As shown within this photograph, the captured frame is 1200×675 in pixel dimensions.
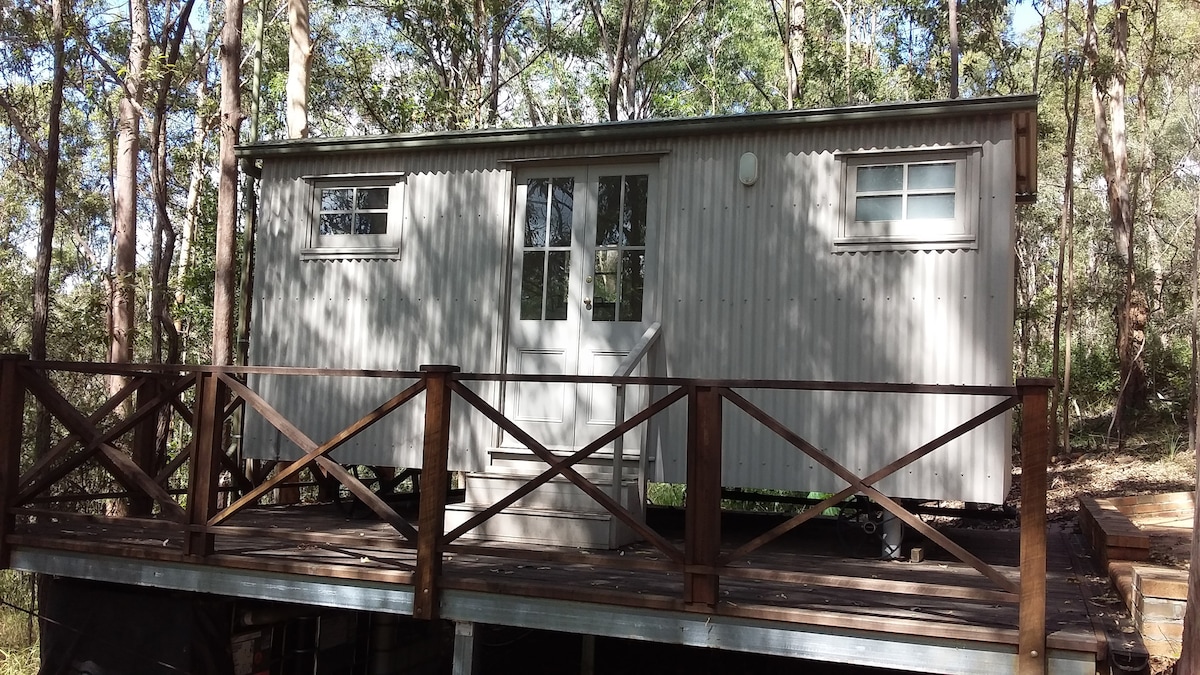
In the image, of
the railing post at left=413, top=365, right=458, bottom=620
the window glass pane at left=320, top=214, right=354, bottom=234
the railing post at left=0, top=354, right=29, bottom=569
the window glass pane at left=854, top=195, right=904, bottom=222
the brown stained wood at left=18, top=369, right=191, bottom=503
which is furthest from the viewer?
the window glass pane at left=320, top=214, right=354, bottom=234

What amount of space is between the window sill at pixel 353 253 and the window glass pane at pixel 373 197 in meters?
0.34

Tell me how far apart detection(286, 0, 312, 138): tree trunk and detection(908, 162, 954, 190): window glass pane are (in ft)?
30.2

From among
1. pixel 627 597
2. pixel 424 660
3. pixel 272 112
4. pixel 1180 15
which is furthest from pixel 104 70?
pixel 1180 15

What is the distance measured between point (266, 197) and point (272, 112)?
1439cm

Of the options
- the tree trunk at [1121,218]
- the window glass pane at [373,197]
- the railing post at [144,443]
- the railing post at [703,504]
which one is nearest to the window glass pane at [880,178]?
A: the railing post at [703,504]

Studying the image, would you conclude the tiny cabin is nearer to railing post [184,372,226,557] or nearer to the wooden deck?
the wooden deck

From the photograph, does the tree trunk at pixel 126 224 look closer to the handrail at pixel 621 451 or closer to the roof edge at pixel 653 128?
the roof edge at pixel 653 128

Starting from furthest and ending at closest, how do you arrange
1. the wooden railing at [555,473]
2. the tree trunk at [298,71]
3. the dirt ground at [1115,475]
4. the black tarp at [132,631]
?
the tree trunk at [298,71]
the dirt ground at [1115,475]
the black tarp at [132,631]
the wooden railing at [555,473]

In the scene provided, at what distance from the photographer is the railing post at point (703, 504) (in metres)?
4.18

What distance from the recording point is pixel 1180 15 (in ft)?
72.6

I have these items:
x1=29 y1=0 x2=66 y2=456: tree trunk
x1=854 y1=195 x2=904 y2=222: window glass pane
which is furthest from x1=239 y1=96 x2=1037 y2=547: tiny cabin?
x1=29 y1=0 x2=66 y2=456: tree trunk

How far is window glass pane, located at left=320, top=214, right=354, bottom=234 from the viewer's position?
7348 mm

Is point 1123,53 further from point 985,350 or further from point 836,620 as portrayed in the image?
point 836,620

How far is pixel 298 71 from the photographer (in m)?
12.7
